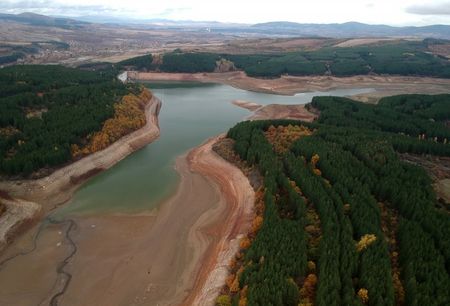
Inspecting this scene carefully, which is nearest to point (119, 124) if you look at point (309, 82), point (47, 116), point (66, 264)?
point (47, 116)

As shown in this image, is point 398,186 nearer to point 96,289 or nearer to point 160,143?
point 96,289

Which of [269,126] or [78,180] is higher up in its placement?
[269,126]

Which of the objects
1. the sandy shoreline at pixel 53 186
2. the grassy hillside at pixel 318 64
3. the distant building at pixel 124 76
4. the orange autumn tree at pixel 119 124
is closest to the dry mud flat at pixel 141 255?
the sandy shoreline at pixel 53 186

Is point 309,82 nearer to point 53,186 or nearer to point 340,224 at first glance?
point 53,186

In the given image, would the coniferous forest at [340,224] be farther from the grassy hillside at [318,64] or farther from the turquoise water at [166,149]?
the grassy hillside at [318,64]

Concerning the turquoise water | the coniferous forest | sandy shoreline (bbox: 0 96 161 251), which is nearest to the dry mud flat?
the coniferous forest

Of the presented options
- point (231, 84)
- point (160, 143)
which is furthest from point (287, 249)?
point (231, 84)
